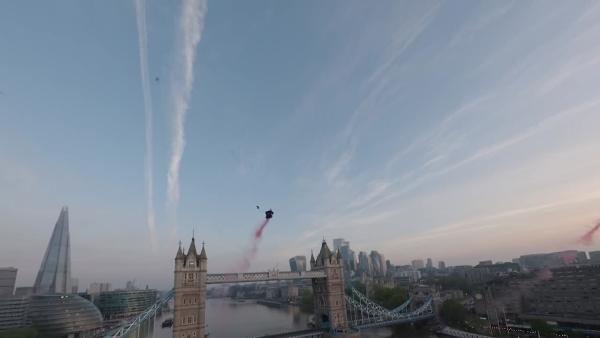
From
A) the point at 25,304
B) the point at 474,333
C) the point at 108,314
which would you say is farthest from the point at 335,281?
the point at 108,314

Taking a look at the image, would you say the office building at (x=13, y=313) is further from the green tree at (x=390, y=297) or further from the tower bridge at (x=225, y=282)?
the green tree at (x=390, y=297)

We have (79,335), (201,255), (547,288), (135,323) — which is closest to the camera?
(135,323)

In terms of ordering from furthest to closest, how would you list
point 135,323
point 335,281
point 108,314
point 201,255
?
1. point 108,314
2. point 335,281
3. point 201,255
4. point 135,323

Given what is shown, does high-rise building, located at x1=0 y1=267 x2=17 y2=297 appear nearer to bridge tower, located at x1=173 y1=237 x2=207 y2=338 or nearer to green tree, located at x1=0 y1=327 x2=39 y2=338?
green tree, located at x1=0 y1=327 x2=39 y2=338

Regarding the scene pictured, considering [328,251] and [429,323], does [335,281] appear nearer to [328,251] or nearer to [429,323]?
[328,251]

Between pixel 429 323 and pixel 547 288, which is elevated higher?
pixel 547 288

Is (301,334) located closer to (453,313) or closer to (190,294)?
(190,294)
